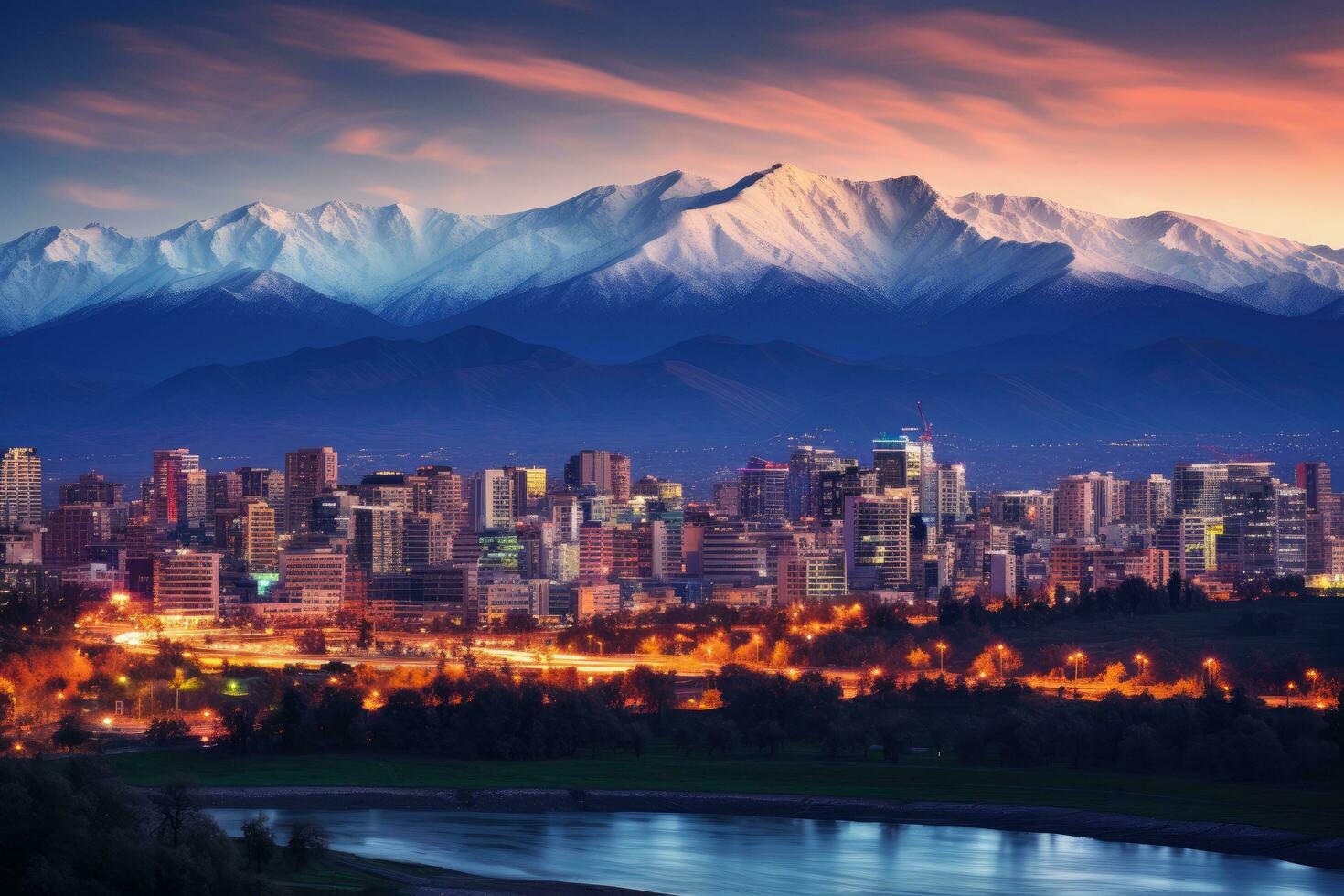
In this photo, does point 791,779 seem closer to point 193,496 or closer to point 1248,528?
point 1248,528

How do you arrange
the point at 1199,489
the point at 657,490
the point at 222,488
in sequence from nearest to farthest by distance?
the point at 1199,489 < the point at 657,490 < the point at 222,488

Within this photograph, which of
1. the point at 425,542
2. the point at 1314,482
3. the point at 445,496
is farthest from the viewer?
the point at 1314,482

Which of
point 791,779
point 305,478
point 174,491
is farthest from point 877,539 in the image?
point 791,779

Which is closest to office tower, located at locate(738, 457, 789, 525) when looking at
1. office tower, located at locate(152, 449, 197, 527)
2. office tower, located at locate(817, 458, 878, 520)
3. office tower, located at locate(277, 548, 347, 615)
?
office tower, located at locate(817, 458, 878, 520)

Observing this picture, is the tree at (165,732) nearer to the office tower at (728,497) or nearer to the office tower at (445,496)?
the office tower at (445,496)

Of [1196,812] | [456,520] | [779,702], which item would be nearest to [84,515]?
[456,520]

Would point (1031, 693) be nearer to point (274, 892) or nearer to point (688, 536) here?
point (274, 892)

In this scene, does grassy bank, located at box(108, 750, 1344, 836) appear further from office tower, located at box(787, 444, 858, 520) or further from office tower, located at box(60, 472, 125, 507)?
Answer: office tower, located at box(60, 472, 125, 507)
